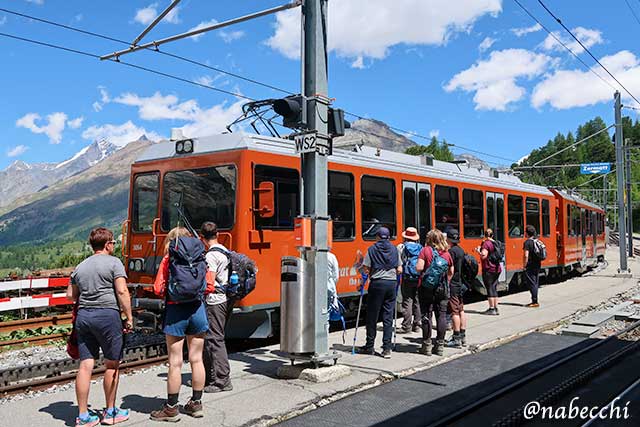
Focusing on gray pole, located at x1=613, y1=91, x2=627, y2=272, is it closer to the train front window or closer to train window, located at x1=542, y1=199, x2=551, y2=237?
train window, located at x1=542, y1=199, x2=551, y2=237

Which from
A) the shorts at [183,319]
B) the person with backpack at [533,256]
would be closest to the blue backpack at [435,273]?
the shorts at [183,319]

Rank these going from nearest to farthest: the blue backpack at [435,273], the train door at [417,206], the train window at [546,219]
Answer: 1. the blue backpack at [435,273]
2. the train door at [417,206]
3. the train window at [546,219]

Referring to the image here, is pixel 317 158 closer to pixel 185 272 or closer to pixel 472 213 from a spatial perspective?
pixel 185 272

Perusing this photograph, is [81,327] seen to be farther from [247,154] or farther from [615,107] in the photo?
[615,107]

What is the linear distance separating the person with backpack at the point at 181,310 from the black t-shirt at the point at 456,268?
14.3ft

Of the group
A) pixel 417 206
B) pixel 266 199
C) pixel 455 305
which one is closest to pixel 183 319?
pixel 266 199

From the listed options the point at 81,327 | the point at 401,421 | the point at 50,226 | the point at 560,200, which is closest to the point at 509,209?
the point at 560,200

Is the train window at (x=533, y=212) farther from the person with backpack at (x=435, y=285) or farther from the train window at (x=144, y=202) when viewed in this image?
the train window at (x=144, y=202)

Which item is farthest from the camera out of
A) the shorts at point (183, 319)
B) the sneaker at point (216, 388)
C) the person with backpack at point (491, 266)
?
the person with backpack at point (491, 266)

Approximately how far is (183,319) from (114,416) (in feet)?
3.28

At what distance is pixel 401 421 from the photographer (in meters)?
5.38

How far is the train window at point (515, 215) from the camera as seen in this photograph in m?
15.9

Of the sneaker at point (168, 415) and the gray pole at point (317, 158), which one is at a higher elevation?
the gray pole at point (317, 158)

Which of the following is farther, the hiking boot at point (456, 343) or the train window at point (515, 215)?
the train window at point (515, 215)
